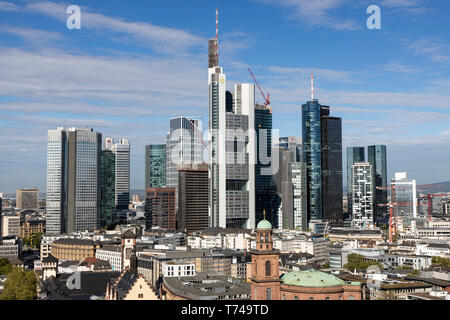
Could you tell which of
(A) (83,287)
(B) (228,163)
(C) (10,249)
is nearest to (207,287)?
(A) (83,287)

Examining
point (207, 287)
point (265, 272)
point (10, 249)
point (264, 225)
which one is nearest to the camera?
point (265, 272)

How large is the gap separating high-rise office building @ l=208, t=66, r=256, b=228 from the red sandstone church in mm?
129888

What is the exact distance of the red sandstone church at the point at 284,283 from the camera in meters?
58.8

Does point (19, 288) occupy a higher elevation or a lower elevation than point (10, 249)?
higher

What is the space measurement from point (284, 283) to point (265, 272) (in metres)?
2.85

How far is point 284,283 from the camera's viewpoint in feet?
199

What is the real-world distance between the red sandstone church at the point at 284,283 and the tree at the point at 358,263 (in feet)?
Result: 166

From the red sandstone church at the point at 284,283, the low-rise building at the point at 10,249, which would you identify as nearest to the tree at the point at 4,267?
the low-rise building at the point at 10,249

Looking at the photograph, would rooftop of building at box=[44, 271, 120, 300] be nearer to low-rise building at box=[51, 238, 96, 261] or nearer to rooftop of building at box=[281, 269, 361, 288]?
rooftop of building at box=[281, 269, 361, 288]

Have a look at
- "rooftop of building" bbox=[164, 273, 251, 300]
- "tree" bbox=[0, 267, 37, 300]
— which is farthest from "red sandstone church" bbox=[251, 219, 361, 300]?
"tree" bbox=[0, 267, 37, 300]

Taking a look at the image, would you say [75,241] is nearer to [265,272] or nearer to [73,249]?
[73,249]

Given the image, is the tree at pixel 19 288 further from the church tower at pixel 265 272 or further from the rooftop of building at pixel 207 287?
the church tower at pixel 265 272
